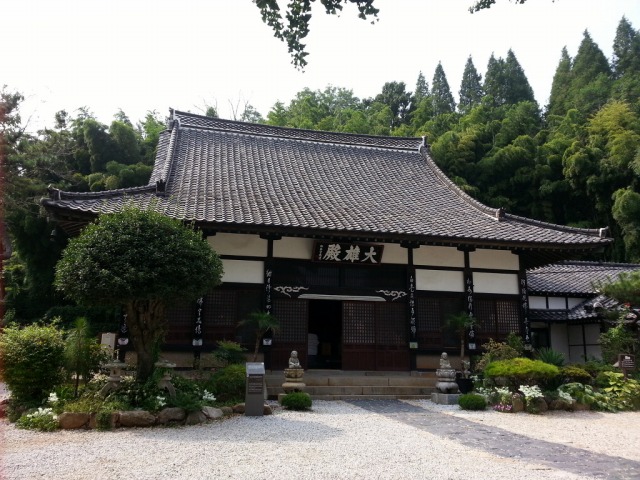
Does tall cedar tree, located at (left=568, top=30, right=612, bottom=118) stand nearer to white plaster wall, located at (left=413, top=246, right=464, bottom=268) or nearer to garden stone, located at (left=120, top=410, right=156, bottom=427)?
white plaster wall, located at (left=413, top=246, right=464, bottom=268)

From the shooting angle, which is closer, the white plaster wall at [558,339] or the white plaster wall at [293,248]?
the white plaster wall at [293,248]

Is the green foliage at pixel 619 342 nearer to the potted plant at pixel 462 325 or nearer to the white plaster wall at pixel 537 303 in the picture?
the potted plant at pixel 462 325

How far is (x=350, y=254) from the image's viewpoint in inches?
547

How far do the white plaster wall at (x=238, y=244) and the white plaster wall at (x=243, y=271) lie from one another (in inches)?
9.3

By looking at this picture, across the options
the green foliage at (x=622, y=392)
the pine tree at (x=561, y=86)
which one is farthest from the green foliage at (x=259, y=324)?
the pine tree at (x=561, y=86)

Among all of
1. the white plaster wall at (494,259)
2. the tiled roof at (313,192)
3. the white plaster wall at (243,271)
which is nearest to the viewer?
the tiled roof at (313,192)

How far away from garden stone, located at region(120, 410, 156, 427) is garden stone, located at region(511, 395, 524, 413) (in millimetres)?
7190

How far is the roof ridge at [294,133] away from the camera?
1948 centimetres

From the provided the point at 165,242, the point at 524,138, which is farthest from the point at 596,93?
the point at 165,242

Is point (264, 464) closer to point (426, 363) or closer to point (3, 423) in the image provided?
point (3, 423)

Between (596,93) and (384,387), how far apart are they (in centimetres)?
4558

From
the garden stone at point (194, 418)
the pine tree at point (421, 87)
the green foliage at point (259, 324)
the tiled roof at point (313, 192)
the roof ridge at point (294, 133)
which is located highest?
the pine tree at point (421, 87)

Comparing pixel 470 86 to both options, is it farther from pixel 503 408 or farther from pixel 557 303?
pixel 503 408

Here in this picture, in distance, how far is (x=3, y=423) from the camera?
27.2 feet
